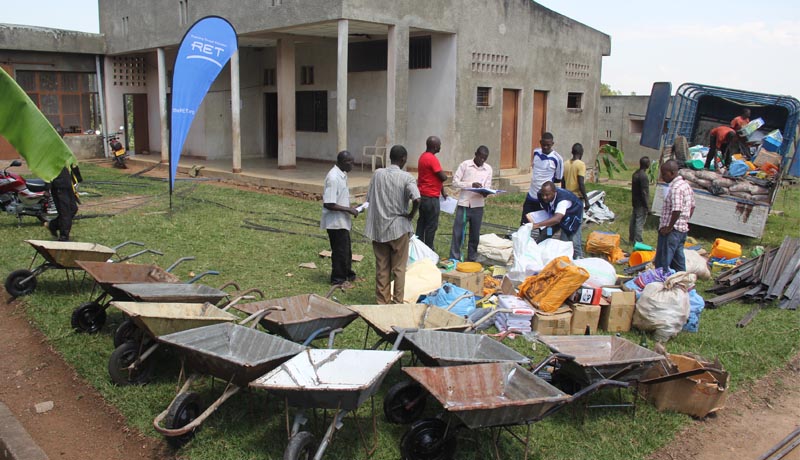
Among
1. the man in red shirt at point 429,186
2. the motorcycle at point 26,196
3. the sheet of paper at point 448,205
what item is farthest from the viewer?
the motorcycle at point 26,196

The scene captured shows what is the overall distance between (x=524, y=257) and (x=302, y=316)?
3.33 meters

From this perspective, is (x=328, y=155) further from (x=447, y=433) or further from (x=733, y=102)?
(x=447, y=433)

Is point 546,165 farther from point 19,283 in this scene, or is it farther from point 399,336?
point 19,283

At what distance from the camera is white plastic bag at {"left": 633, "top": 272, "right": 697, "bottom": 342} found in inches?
258

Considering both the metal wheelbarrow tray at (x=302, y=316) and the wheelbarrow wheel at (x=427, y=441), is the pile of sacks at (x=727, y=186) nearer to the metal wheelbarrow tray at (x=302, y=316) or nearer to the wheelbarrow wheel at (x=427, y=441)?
the metal wheelbarrow tray at (x=302, y=316)

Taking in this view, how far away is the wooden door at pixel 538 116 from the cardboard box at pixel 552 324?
41.0 feet

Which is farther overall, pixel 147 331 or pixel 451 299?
pixel 451 299

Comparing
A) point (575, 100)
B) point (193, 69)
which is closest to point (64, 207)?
point (193, 69)

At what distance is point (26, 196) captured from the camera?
35.9 ft

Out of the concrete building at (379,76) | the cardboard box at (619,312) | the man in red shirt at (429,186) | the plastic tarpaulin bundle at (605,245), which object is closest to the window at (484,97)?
the concrete building at (379,76)

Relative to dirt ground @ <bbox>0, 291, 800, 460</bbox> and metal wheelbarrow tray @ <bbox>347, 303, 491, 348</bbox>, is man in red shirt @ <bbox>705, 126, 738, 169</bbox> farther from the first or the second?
metal wheelbarrow tray @ <bbox>347, 303, 491, 348</bbox>

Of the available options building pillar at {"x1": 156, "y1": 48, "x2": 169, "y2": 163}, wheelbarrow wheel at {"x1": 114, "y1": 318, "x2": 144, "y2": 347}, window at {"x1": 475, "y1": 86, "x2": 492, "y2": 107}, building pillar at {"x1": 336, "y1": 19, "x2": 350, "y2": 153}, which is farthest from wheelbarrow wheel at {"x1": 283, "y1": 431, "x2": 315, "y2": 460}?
building pillar at {"x1": 156, "y1": 48, "x2": 169, "y2": 163}

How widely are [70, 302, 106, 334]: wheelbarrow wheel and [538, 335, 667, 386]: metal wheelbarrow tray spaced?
173 inches

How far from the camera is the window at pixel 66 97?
21.9 metres
